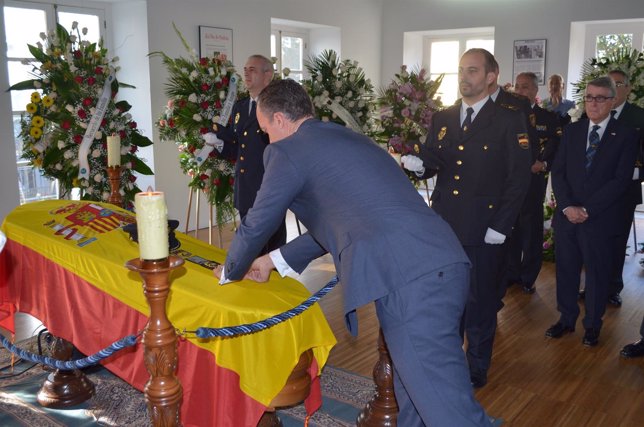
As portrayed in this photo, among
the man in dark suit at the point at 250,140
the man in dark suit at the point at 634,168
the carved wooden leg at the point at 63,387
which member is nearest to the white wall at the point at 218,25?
the man in dark suit at the point at 250,140

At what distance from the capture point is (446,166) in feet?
10.1

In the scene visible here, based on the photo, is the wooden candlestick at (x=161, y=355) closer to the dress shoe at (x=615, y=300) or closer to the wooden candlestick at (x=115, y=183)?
the wooden candlestick at (x=115, y=183)

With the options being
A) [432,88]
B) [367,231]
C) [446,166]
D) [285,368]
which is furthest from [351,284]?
[432,88]

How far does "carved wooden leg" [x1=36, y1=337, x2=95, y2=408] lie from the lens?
9.50 ft

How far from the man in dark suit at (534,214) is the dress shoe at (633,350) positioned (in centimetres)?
121

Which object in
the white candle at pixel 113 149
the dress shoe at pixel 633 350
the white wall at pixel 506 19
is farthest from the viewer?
the white wall at pixel 506 19

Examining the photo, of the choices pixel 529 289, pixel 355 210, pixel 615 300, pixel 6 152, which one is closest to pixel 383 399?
pixel 355 210

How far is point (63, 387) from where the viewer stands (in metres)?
2.91

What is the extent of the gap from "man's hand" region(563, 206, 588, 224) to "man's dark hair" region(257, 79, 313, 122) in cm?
218

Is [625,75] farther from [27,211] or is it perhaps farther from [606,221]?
[27,211]

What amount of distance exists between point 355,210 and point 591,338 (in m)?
2.52

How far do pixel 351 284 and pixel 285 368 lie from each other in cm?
47

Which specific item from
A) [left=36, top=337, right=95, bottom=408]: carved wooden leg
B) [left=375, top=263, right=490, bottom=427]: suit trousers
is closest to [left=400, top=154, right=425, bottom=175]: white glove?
[left=375, top=263, right=490, bottom=427]: suit trousers

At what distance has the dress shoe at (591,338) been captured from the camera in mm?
3711
